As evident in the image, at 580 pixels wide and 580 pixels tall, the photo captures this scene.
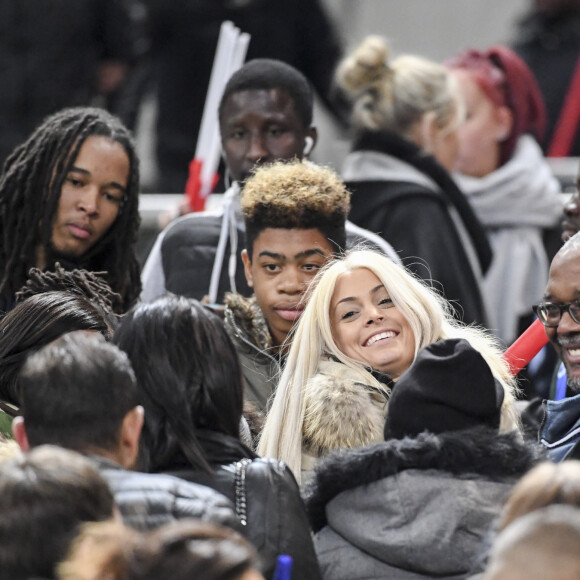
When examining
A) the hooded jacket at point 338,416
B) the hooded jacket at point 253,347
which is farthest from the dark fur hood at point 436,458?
the hooded jacket at point 253,347

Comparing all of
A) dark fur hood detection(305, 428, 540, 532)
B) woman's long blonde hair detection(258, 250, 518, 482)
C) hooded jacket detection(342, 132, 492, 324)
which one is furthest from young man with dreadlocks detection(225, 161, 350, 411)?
dark fur hood detection(305, 428, 540, 532)

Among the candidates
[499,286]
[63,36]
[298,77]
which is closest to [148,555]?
[298,77]

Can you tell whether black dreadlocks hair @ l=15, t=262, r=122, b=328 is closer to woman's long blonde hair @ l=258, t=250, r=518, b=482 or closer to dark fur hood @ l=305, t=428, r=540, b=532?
woman's long blonde hair @ l=258, t=250, r=518, b=482

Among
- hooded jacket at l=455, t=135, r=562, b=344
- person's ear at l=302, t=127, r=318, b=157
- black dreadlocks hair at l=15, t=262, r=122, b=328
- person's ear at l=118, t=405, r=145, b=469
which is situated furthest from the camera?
hooded jacket at l=455, t=135, r=562, b=344

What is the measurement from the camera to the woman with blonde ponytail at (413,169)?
6555mm

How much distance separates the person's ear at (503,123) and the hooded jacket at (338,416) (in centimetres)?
341

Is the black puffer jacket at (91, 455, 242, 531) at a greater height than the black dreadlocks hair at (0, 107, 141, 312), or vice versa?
the black dreadlocks hair at (0, 107, 141, 312)

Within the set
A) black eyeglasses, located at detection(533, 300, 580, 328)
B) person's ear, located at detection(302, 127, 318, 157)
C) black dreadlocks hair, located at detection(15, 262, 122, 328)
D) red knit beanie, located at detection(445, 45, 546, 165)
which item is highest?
red knit beanie, located at detection(445, 45, 546, 165)

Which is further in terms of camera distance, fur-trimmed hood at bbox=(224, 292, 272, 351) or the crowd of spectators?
fur-trimmed hood at bbox=(224, 292, 272, 351)

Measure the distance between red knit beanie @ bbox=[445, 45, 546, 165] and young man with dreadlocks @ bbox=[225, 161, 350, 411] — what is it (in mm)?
2414

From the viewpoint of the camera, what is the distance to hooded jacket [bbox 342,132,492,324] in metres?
6.52

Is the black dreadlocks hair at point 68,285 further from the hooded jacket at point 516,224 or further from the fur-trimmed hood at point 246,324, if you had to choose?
the hooded jacket at point 516,224

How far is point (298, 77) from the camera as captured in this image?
6219mm

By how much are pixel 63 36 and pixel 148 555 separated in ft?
18.8
